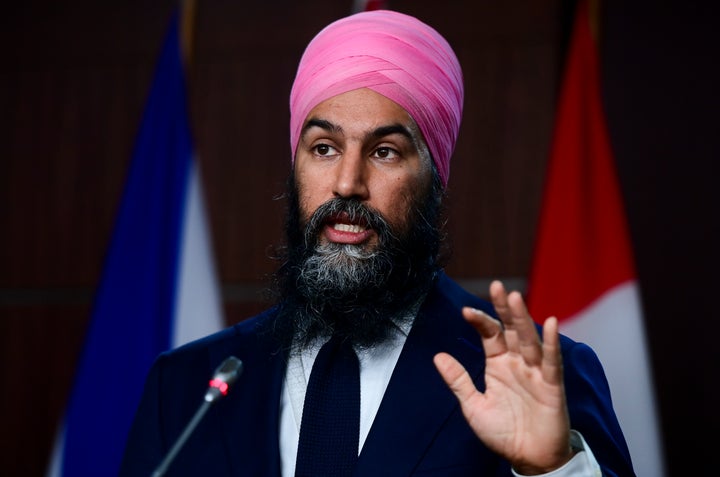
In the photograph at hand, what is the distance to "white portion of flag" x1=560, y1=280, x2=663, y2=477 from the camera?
256 cm

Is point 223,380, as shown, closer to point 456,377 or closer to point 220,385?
point 220,385

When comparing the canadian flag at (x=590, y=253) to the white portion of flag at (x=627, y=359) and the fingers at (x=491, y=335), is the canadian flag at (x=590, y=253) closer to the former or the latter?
the white portion of flag at (x=627, y=359)

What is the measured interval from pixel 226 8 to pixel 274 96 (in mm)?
454

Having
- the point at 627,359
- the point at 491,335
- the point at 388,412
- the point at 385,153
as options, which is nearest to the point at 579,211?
the point at 627,359

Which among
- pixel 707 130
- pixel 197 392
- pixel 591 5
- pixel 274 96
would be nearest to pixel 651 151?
pixel 707 130

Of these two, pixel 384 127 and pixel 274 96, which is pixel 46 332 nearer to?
pixel 274 96

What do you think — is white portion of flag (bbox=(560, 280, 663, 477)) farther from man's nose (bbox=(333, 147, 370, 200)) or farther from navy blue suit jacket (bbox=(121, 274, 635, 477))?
man's nose (bbox=(333, 147, 370, 200))

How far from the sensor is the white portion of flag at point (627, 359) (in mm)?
2564

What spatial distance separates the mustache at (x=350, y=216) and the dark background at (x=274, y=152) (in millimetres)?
1464

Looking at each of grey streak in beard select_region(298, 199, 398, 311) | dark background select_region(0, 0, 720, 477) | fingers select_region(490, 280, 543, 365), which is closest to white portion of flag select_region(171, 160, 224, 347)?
dark background select_region(0, 0, 720, 477)

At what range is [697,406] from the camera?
3086 mm

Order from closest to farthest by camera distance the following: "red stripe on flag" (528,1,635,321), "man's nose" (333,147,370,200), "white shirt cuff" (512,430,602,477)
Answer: "white shirt cuff" (512,430,602,477) < "man's nose" (333,147,370,200) < "red stripe on flag" (528,1,635,321)

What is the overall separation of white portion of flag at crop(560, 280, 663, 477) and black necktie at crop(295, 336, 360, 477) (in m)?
1.17

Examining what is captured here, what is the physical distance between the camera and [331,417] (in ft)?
5.55
